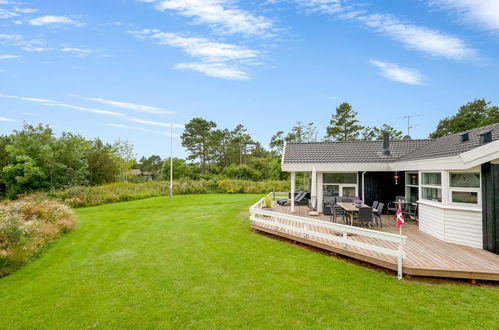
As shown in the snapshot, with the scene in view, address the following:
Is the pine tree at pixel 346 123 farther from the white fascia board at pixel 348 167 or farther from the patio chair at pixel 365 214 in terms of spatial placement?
the patio chair at pixel 365 214

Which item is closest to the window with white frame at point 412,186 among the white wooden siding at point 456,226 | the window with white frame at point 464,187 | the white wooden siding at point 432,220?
the white wooden siding at point 432,220

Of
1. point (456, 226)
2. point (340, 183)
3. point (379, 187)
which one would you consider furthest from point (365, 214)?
point (379, 187)

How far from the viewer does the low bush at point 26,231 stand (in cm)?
727

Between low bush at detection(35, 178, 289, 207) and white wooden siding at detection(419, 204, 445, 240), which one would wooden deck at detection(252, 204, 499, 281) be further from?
low bush at detection(35, 178, 289, 207)

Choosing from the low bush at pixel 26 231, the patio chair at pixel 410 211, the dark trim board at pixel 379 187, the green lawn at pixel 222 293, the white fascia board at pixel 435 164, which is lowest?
the green lawn at pixel 222 293

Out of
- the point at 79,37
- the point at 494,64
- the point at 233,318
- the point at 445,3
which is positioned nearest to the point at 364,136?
the point at 494,64

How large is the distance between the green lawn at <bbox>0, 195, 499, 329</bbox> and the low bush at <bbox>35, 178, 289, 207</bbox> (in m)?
14.1

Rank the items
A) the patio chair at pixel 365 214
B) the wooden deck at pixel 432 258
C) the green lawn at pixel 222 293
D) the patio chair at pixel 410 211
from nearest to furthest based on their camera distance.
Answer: the green lawn at pixel 222 293 < the wooden deck at pixel 432 258 < the patio chair at pixel 365 214 < the patio chair at pixel 410 211

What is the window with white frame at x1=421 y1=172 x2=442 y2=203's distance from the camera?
27.1ft

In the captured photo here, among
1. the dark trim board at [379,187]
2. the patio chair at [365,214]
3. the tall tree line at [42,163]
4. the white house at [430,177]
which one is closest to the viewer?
the white house at [430,177]

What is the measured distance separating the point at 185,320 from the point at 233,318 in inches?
32.4

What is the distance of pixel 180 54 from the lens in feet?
63.3

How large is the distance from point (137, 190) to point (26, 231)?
1708 centimetres

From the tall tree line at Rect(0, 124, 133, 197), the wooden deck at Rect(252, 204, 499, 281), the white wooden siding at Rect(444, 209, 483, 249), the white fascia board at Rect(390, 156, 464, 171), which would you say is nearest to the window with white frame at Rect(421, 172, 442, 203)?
the white fascia board at Rect(390, 156, 464, 171)
